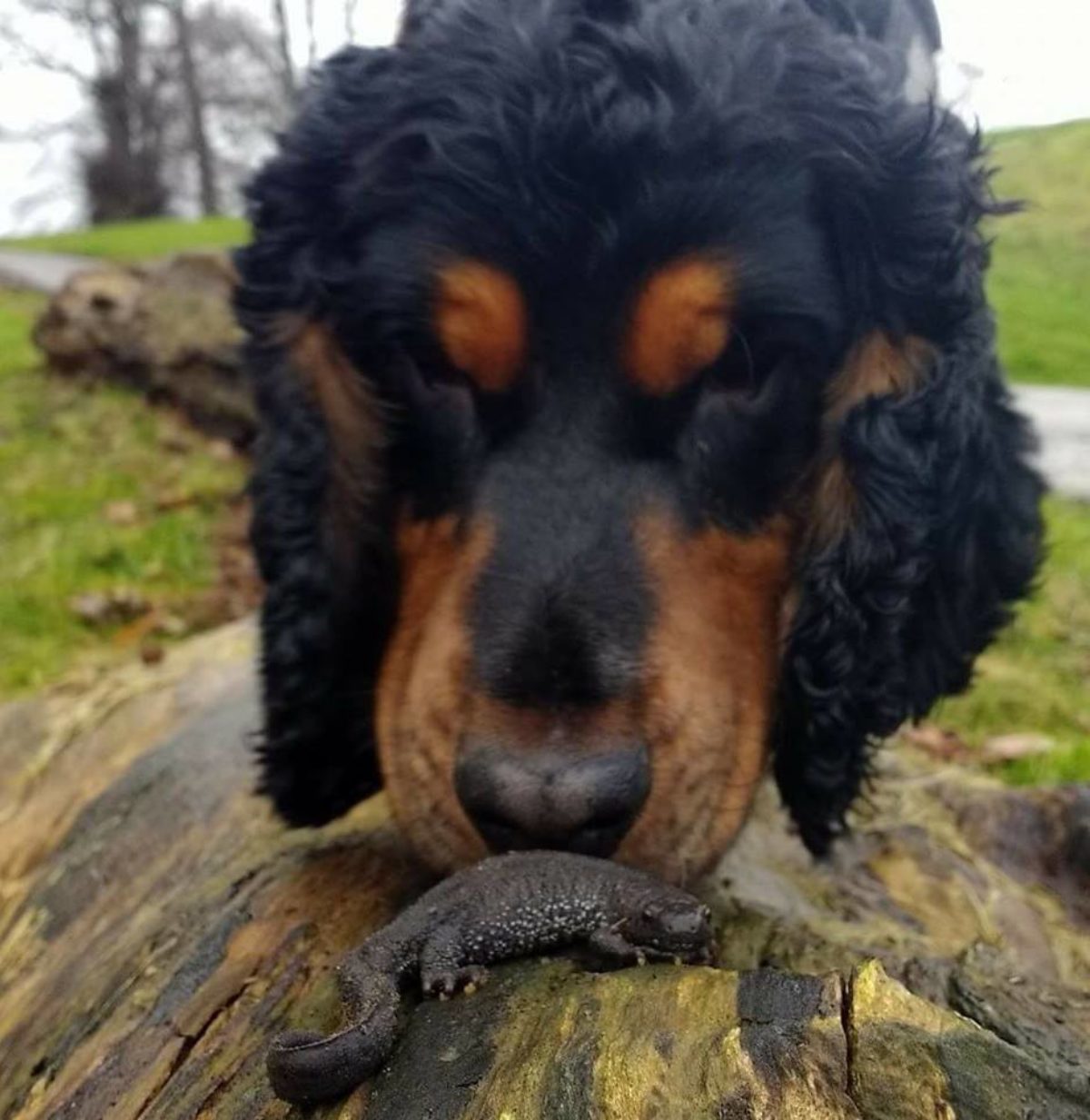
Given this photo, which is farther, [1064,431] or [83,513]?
[1064,431]

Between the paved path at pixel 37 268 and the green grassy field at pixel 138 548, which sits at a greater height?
the green grassy field at pixel 138 548

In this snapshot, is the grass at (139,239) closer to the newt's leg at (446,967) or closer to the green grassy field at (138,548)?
the green grassy field at (138,548)

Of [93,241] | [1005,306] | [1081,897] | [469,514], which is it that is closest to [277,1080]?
[469,514]

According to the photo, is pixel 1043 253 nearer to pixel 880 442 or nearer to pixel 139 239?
pixel 139 239

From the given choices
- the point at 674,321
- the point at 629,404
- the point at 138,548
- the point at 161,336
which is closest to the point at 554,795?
the point at 629,404

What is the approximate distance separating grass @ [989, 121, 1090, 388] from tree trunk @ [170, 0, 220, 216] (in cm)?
1853

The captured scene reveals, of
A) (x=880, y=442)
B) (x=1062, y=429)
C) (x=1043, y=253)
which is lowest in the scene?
(x=1062, y=429)

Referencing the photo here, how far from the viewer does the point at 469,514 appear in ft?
8.28

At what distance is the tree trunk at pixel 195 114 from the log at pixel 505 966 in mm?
29492

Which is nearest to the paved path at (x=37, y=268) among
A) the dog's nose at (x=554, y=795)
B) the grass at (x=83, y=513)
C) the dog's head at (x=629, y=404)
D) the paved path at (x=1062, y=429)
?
the paved path at (x=1062, y=429)

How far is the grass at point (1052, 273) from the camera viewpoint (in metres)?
15.5

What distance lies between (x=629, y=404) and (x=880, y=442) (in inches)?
20.9

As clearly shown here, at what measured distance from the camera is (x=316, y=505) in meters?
2.97

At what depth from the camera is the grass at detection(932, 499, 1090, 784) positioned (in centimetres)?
483
